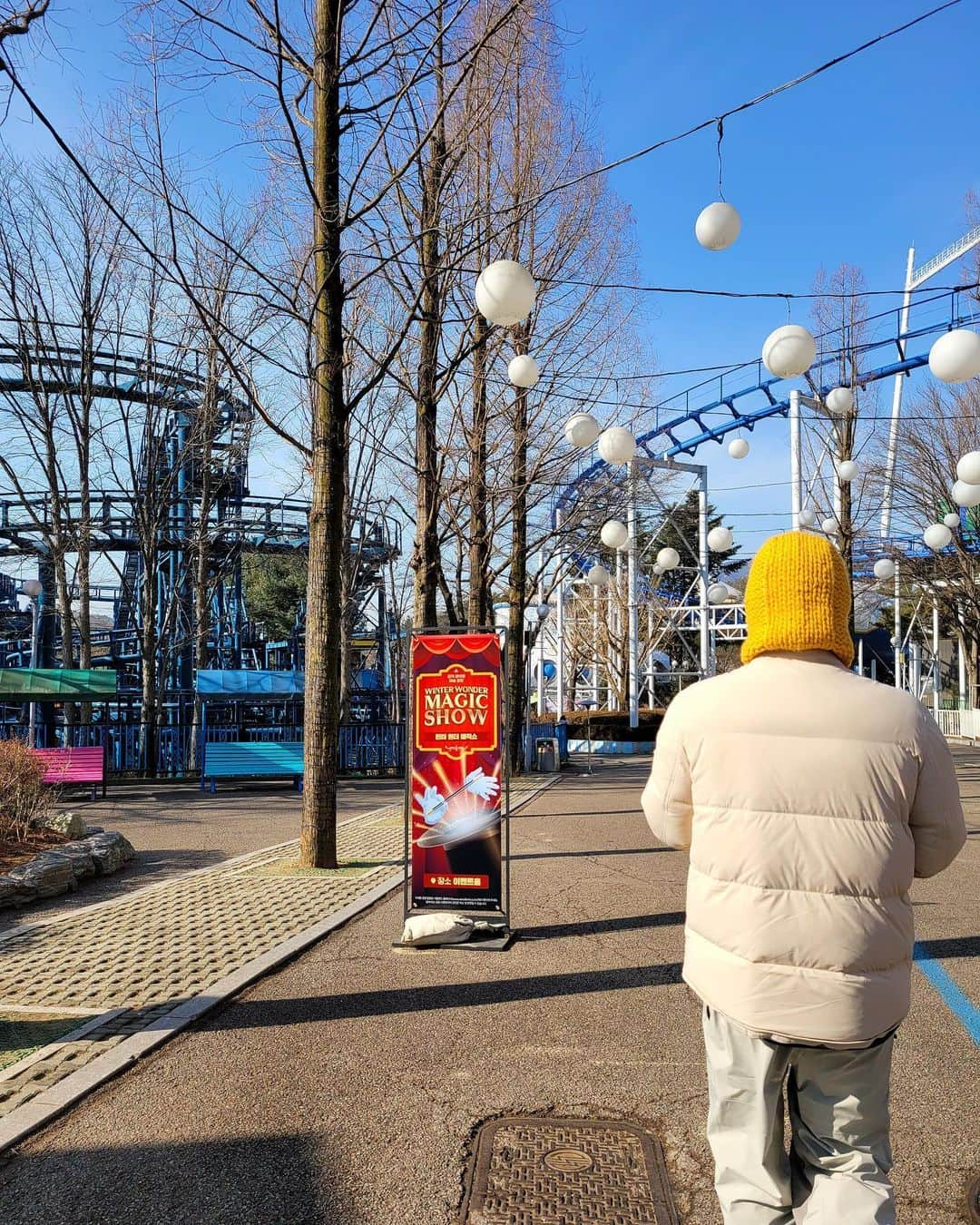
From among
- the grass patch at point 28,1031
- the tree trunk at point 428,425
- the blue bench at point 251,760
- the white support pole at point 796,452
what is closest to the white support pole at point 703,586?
the white support pole at point 796,452

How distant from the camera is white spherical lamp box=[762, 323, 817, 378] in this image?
11109 millimetres

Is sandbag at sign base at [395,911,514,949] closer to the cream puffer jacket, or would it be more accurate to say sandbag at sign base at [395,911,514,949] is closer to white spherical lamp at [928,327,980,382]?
the cream puffer jacket

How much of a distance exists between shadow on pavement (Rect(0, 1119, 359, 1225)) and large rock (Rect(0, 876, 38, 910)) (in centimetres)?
514

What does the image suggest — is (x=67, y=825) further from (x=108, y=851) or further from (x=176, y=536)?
(x=176, y=536)

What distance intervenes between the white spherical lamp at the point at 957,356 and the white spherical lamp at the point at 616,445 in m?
5.07

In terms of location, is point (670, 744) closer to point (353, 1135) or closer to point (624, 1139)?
point (624, 1139)

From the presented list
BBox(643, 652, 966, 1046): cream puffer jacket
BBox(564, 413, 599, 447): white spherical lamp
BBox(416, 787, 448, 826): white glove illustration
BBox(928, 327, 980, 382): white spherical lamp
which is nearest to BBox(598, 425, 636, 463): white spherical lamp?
BBox(564, 413, 599, 447): white spherical lamp

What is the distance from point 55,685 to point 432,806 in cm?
1314

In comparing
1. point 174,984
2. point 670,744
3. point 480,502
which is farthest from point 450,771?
point 480,502

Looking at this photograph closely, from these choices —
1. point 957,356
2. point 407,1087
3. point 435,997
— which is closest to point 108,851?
point 435,997

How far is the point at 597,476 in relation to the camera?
2200cm

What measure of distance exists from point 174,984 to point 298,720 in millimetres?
18408

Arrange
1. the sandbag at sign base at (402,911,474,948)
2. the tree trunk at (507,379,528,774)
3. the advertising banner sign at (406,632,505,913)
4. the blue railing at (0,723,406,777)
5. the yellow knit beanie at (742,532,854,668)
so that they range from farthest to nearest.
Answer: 1. the blue railing at (0,723,406,777)
2. the tree trunk at (507,379,528,774)
3. the advertising banner sign at (406,632,505,913)
4. the sandbag at sign base at (402,911,474,948)
5. the yellow knit beanie at (742,532,854,668)

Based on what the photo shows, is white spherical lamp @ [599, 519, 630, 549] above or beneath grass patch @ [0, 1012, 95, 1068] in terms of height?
above
